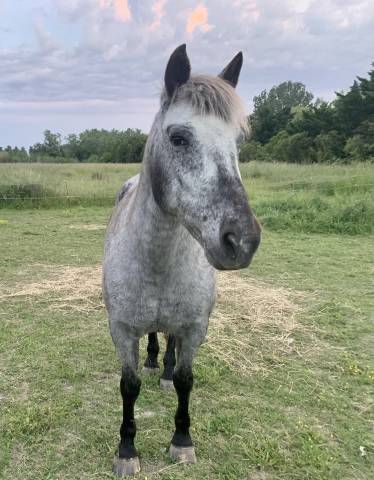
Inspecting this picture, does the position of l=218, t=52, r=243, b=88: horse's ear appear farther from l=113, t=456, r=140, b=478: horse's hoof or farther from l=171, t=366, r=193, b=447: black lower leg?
l=113, t=456, r=140, b=478: horse's hoof

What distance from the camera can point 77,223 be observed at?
10.3 meters

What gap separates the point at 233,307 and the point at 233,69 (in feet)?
11.2

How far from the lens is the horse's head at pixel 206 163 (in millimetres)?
1600

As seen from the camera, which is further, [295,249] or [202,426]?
[295,249]

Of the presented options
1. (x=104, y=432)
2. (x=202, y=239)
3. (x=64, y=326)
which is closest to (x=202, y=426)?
(x=104, y=432)

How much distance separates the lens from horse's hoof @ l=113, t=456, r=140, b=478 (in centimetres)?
250

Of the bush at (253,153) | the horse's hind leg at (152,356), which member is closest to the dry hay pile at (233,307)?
the horse's hind leg at (152,356)

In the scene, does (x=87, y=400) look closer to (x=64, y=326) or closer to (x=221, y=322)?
(x=64, y=326)

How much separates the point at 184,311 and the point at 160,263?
303 millimetres

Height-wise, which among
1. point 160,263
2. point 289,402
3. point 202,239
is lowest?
point 289,402

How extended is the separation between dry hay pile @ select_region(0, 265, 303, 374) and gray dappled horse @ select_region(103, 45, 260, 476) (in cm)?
142

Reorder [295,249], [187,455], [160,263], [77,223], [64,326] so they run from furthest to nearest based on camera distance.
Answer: [77,223], [295,249], [64,326], [187,455], [160,263]

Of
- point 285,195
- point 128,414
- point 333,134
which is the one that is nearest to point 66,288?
point 128,414

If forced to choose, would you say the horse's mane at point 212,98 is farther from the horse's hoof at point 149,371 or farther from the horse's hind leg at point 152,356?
the horse's hoof at point 149,371
